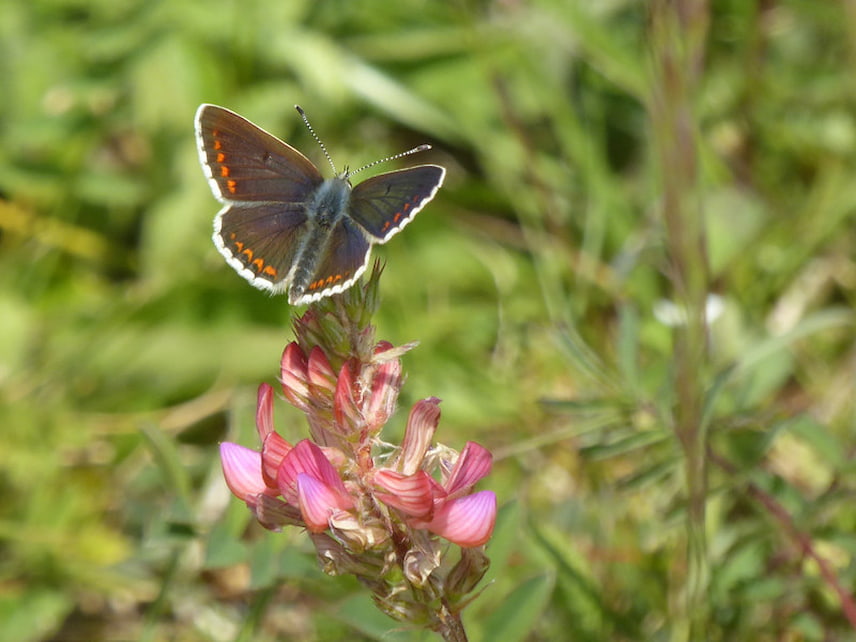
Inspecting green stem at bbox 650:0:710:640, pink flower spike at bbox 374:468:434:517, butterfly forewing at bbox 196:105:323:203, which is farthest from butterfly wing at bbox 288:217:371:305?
green stem at bbox 650:0:710:640

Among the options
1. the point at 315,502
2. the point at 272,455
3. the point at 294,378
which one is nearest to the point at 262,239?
the point at 294,378

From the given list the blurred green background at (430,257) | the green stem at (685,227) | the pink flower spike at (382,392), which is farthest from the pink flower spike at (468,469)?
the blurred green background at (430,257)

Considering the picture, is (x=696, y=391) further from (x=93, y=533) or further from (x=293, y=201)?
(x=93, y=533)

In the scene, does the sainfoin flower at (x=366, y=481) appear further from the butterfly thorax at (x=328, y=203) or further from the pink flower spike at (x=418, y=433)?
the butterfly thorax at (x=328, y=203)

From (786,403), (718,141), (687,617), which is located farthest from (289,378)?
(718,141)

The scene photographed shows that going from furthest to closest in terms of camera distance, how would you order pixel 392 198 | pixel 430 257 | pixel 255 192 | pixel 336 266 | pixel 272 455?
pixel 430 257, pixel 255 192, pixel 392 198, pixel 336 266, pixel 272 455

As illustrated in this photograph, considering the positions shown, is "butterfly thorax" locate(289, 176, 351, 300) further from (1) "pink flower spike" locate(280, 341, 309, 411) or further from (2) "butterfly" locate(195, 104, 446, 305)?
(1) "pink flower spike" locate(280, 341, 309, 411)

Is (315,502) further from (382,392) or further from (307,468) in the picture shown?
(382,392)
